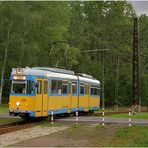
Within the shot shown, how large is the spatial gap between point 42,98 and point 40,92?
1.39 ft

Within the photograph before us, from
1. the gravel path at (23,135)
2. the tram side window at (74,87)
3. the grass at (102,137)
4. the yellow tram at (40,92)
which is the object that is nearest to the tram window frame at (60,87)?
the yellow tram at (40,92)

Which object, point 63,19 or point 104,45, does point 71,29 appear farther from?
point 63,19

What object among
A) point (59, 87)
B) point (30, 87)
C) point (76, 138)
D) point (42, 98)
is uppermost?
point (59, 87)

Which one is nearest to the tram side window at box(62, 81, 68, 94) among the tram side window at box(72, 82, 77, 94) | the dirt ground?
the tram side window at box(72, 82, 77, 94)

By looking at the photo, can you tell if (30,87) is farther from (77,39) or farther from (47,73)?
(77,39)

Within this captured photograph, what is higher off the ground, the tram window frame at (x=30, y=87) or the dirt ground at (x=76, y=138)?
the tram window frame at (x=30, y=87)

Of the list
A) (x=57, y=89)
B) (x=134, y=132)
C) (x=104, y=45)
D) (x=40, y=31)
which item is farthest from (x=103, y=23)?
(x=134, y=132)

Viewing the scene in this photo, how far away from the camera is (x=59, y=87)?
104 ft

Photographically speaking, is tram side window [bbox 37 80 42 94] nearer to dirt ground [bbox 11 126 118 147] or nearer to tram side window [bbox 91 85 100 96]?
dirt ground [bbox 11 126 118 147]

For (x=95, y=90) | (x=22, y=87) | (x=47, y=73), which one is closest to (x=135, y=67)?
(x=95, y=90)

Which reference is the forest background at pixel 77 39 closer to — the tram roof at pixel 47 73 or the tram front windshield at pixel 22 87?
the tram roof at pixel 47 73

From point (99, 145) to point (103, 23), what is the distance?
7159 cm

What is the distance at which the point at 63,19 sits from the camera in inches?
2650

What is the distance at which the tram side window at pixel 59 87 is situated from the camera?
3054 centimetres
